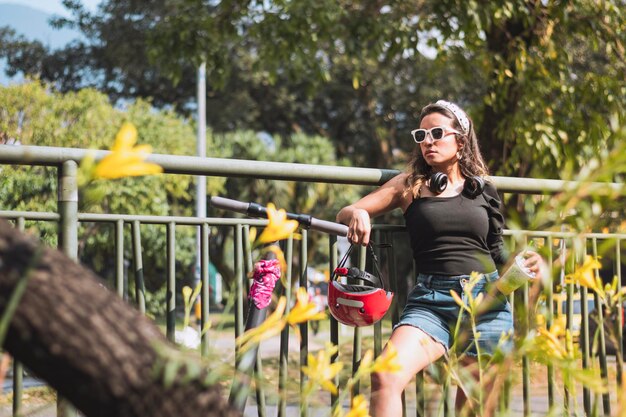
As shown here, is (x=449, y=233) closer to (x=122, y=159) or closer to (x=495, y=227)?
(x=495, y=227)

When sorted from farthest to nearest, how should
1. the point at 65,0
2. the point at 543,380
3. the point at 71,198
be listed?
the point at 65,0 < the point at 543,380 < the point at 71,198

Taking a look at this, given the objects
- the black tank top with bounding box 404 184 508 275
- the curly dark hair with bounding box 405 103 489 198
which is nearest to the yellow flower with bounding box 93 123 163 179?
the black tank top with bounding box 404 184 508 275

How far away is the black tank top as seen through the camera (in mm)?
3061

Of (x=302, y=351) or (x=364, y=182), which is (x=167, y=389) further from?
(x=364, y=182)

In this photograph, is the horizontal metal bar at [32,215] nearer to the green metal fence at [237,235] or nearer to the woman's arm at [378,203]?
the green metal fence at [237,235]

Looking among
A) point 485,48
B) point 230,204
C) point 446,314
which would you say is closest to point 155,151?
point 485,48

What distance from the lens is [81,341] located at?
3.76ft

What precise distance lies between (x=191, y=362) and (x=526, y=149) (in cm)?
750

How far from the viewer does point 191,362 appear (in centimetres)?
115

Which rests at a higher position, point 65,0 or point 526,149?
point 65,0

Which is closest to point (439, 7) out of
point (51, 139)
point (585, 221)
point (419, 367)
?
point (419, 367)

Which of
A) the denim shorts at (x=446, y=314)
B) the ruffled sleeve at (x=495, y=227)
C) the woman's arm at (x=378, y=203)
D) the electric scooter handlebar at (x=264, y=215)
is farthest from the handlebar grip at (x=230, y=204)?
the ruffled sleeve at (x=495, y=227)

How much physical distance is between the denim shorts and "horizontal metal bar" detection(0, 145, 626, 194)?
1.33 ft

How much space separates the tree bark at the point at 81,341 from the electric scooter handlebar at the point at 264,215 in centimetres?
137
